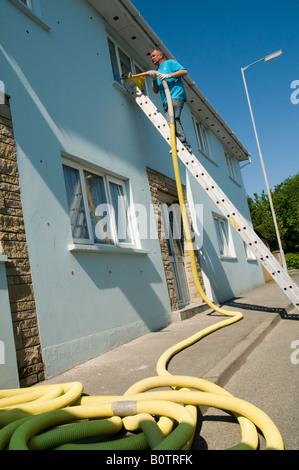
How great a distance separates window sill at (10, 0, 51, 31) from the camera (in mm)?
4960

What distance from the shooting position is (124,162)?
6914 mm

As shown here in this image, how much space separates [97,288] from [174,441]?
3.44 meters

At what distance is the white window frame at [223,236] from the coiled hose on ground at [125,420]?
9.65 metres

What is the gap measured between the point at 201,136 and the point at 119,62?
569 cm

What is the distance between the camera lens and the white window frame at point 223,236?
41.0 feet

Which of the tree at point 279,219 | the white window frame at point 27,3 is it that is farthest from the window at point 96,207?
the tree at point 279,219

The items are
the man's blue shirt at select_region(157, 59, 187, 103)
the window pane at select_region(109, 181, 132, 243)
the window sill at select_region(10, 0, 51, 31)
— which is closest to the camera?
the window sill at select_region(10, 0, 51, 31)

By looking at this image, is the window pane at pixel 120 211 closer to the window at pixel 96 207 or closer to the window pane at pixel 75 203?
the window at pixel 96 207

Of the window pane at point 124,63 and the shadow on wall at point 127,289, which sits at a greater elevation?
the window pane at point 124,63

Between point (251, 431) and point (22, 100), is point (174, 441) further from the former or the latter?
point (22, 100)

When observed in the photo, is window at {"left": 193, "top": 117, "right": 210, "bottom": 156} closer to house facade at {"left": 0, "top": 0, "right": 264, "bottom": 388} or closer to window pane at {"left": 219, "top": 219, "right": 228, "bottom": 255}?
window pane at {"left": 219, "top": 219, "right": 228, "bottom": 255}

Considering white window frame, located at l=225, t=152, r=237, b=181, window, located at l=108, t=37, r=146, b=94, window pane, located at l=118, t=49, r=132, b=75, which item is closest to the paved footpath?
window, located at l=108, t=37, r=146, b=94

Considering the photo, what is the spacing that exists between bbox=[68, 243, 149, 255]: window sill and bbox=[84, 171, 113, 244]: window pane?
0.27m

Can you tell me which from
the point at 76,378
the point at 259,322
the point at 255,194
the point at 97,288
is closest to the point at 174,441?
the point at 76,378
